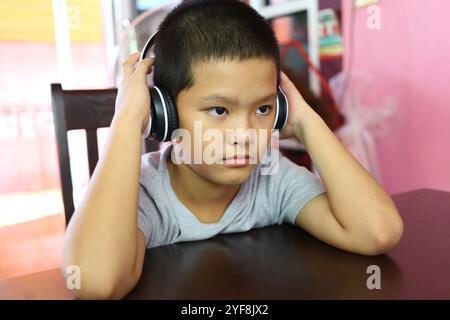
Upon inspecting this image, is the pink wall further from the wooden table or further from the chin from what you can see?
the chin

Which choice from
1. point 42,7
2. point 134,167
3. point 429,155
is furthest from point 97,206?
point 42,7

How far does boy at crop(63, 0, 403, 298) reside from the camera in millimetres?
648

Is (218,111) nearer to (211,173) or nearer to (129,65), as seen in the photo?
(211,173)

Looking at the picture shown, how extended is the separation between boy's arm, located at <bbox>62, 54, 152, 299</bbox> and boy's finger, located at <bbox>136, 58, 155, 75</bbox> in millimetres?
83

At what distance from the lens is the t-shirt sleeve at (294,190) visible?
873 millimetres

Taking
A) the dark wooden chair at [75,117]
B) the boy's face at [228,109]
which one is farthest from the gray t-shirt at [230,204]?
the dark wooden chair at [75,117]

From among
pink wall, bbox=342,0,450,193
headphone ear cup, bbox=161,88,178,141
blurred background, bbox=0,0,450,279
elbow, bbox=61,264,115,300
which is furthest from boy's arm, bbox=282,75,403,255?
pink wall, bbox=342,0,450,193

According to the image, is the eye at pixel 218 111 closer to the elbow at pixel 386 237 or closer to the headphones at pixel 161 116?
the headphones at pixel 161 116

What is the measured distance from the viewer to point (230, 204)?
894 millimetres

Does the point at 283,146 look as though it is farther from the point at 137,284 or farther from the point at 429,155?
the point at 137,284

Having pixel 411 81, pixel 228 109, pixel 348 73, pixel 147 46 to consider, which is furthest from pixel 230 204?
pixel 348 73

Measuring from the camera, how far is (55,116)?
1062 mm

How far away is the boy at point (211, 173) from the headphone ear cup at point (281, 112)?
0.10 feet

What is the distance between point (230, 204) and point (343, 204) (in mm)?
213
